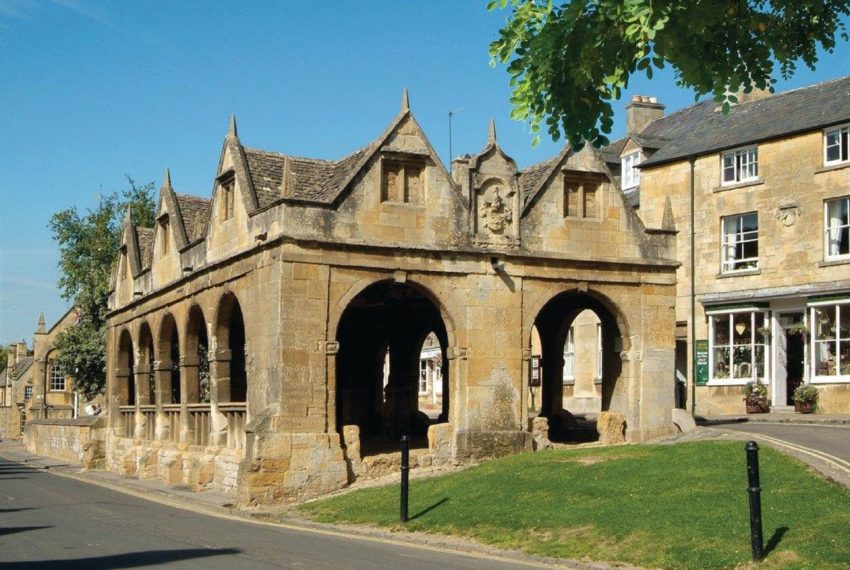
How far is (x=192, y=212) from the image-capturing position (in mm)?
32156

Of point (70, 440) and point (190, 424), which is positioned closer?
point (190, 424)

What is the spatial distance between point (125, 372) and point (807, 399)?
2059cm

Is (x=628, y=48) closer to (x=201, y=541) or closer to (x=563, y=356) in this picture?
(x=201, y=541)

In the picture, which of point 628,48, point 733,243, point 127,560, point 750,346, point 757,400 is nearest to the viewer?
point 628,48

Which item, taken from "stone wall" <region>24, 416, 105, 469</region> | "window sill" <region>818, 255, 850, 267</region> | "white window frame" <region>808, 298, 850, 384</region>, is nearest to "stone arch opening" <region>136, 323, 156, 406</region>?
"stone wall" <region>24, 416, 105, 469</region>

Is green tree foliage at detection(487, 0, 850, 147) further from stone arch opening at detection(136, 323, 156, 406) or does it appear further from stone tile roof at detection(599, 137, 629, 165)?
stone tile roof at detection(599, 137, 629, 165)

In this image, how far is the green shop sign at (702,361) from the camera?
3822cm

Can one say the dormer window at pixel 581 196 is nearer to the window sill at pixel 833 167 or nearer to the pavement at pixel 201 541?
the pavement at pixel 201 541

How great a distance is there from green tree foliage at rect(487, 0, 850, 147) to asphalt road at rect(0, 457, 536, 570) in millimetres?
5257

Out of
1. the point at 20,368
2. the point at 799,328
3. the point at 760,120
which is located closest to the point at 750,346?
the point at 799,328

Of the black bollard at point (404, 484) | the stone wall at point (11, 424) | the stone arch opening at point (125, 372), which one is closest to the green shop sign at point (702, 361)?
the stone arch opening at point (125, 372)

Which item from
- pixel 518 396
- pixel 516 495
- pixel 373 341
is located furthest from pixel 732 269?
pixel 516 495

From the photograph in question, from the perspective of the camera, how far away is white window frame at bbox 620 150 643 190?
43.6 metres

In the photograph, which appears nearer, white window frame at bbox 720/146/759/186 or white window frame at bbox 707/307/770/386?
white window frame at bbox 707/307/770/386
